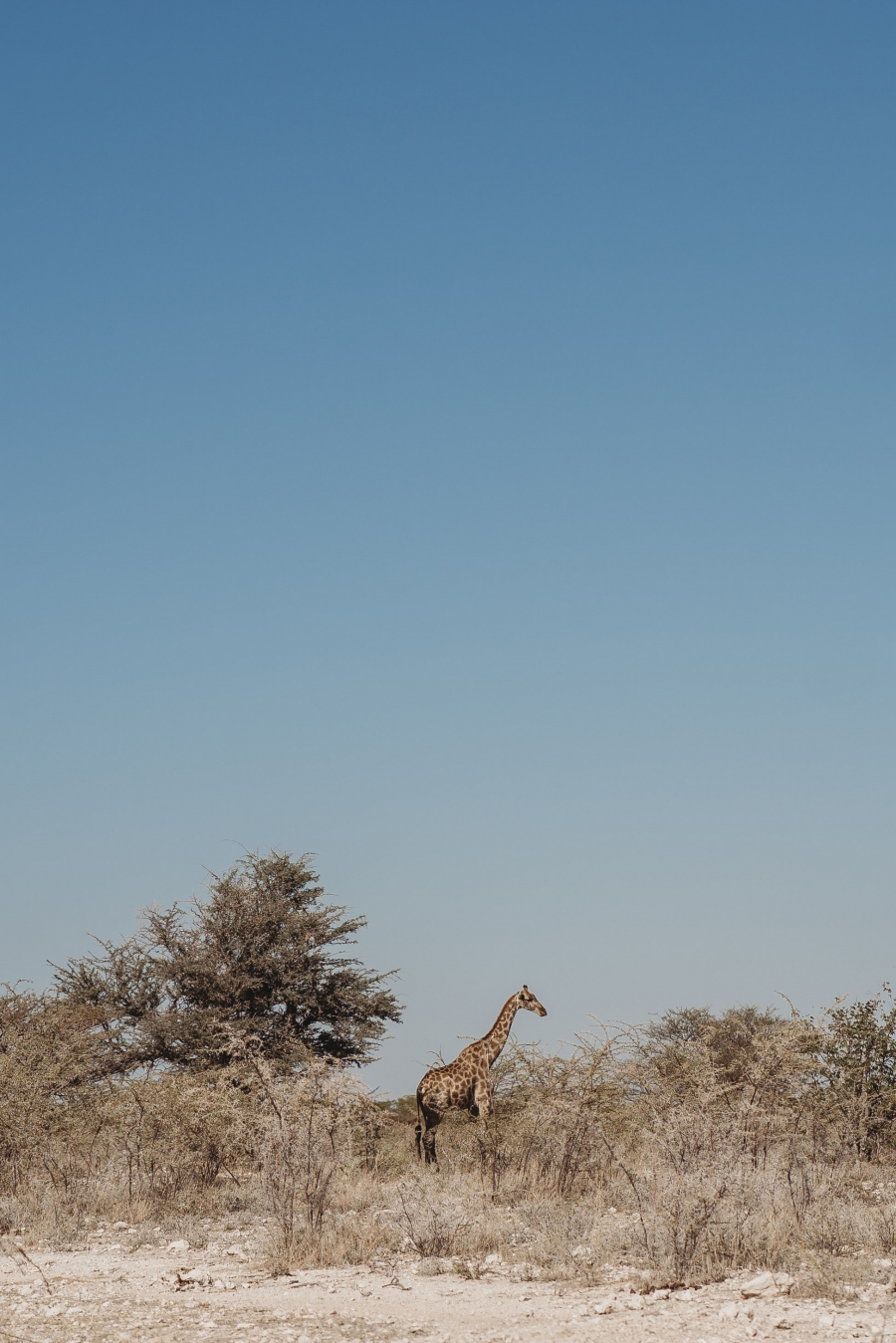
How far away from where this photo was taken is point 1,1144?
639 inches

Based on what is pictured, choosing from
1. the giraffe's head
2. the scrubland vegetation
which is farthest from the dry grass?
the giraffe's head

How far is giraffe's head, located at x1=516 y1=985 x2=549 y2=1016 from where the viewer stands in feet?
69.8

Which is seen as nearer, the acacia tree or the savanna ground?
the savanna ground

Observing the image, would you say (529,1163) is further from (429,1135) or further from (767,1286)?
(767,1286)

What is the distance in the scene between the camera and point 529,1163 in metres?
15.2

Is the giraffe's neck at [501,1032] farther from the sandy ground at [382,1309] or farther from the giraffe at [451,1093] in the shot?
the sandy ground at [382,1309]

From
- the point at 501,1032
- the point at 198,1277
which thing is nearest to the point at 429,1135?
the point at 501,1032

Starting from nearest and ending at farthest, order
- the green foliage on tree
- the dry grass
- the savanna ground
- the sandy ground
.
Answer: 1. the sandy ground
2. the savanna ground
3. the dry grass
4. the green foliage on tree

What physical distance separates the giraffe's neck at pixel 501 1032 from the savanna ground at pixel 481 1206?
1.20 meters

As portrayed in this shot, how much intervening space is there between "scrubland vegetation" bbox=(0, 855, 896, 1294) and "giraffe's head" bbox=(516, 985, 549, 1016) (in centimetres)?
282

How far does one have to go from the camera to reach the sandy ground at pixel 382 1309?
26.1 feet

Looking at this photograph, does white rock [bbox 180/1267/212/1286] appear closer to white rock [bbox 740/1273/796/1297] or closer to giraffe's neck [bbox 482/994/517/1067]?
white rock [bbox 740/1273/796/1297]

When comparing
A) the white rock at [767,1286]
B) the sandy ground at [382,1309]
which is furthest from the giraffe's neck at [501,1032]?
the white rock at [767,1286]

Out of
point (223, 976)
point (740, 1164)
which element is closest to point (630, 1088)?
point (740, 1164)
